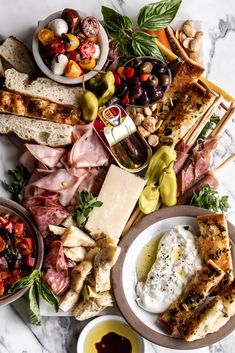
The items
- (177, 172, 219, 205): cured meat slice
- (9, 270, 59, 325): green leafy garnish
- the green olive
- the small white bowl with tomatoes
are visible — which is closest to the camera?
(9, 270, 59, 325): green leafy garnish

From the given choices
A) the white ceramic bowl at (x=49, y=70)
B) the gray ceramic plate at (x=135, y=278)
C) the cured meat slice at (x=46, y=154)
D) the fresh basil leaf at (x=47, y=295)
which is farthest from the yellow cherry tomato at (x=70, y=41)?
the fresh basil leaf at (x=47, y=295)

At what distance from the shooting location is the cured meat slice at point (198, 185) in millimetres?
3963

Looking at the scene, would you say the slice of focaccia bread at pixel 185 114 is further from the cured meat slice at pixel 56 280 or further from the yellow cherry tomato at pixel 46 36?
the cured meat slice at pixel 56 280

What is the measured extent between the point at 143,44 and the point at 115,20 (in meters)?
0.21

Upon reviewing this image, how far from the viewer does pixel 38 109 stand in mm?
3836

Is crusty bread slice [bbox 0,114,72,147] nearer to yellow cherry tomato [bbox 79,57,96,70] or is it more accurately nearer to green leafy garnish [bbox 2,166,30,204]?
green leafy garnish [bbox 2,166,30,204]

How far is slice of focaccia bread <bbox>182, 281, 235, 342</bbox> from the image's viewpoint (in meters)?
3.70

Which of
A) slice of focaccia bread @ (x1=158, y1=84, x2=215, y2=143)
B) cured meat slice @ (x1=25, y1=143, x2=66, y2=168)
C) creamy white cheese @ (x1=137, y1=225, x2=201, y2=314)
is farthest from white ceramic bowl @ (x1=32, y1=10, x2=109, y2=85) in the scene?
creamy white cheese @ (x1=137, y1=225, x2=201, y2=314)

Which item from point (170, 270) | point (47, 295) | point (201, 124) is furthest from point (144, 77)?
point (47, 295)

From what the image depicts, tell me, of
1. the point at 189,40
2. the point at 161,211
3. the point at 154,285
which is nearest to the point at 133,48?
the point at 189,40

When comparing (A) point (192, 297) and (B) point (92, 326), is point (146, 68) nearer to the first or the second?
(A) point (192, 297)

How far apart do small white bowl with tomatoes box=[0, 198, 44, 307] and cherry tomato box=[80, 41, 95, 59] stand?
2.99ft

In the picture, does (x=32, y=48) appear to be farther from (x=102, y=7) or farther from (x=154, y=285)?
(x=154, y=285)

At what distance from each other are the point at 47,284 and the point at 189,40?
1.67m
